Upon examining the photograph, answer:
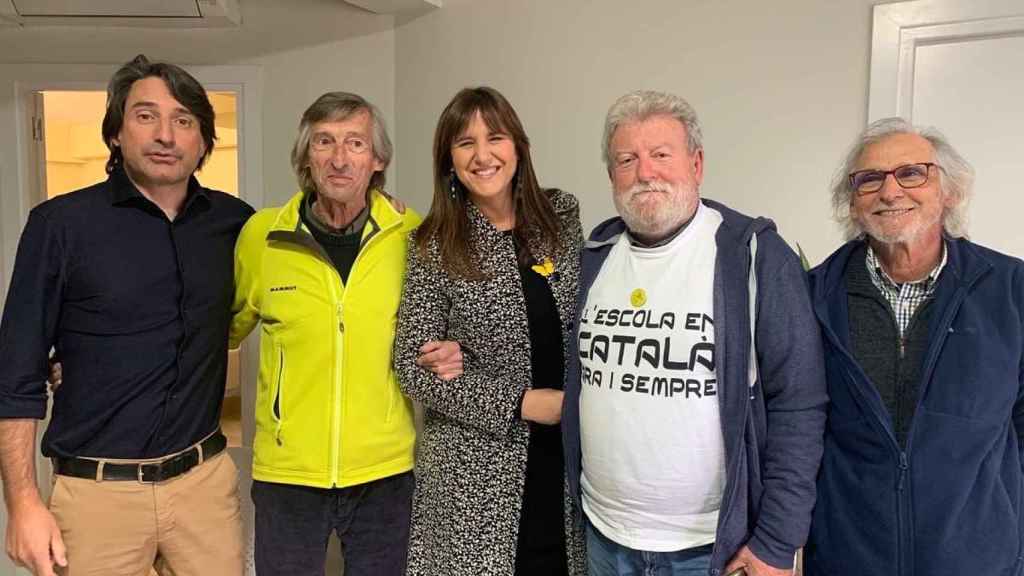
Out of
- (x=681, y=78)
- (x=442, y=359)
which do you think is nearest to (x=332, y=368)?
(x=442, y=359)

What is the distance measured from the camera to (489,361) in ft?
5.35

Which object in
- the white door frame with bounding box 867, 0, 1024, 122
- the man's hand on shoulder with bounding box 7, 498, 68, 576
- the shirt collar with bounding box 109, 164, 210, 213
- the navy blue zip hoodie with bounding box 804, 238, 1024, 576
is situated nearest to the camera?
the navy blue zip hoodie with bounding box 804, 238, 1024, 576

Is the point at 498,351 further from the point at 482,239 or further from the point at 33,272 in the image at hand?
the point at 33,272

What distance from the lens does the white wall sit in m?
2.15

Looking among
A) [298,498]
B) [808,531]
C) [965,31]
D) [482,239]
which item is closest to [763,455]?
[808,531]

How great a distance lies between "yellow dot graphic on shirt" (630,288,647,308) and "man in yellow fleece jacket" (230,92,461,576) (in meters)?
0.63

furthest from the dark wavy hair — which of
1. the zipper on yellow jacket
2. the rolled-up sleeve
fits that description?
the zipper on yellow jacket

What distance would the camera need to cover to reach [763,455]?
1327mm

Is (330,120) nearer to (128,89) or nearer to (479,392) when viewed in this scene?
(128,89)

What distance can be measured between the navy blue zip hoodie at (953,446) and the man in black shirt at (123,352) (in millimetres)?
1434

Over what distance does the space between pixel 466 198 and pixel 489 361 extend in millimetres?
392

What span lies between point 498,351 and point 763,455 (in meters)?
0.60

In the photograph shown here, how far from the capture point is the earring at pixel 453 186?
171 centimetres

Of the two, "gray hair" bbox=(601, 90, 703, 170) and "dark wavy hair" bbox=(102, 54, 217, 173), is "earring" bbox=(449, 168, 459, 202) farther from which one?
"dark wavy hair" bbox=(102, 54, 217, 173)
